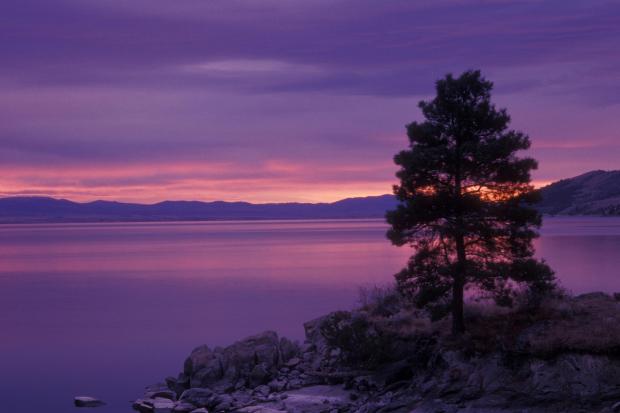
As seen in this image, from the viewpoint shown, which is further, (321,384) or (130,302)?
(130,302)

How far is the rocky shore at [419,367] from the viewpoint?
18.1 m

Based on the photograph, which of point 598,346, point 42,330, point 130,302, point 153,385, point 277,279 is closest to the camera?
point 598,346

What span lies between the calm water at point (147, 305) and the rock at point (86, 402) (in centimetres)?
45

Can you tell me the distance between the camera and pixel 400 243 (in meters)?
22.6

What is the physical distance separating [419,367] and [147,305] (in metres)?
32.5

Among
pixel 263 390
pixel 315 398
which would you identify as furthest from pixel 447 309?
pixel 263 390

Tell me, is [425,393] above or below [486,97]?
below

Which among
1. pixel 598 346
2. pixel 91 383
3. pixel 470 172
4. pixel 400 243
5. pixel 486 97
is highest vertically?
pixel 486 97

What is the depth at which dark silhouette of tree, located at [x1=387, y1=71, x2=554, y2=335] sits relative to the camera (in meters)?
21.6

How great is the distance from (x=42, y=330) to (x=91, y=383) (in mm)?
14308

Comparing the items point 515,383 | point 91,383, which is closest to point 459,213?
point 515,383

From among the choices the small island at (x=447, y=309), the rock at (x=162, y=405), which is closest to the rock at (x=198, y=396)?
the small island at (x=447, y=309)

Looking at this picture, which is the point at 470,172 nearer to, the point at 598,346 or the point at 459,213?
the point at 459,213

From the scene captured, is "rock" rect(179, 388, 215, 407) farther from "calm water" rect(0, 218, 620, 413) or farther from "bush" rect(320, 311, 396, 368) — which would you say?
"bush" rect(320, 311, 396, 368)
